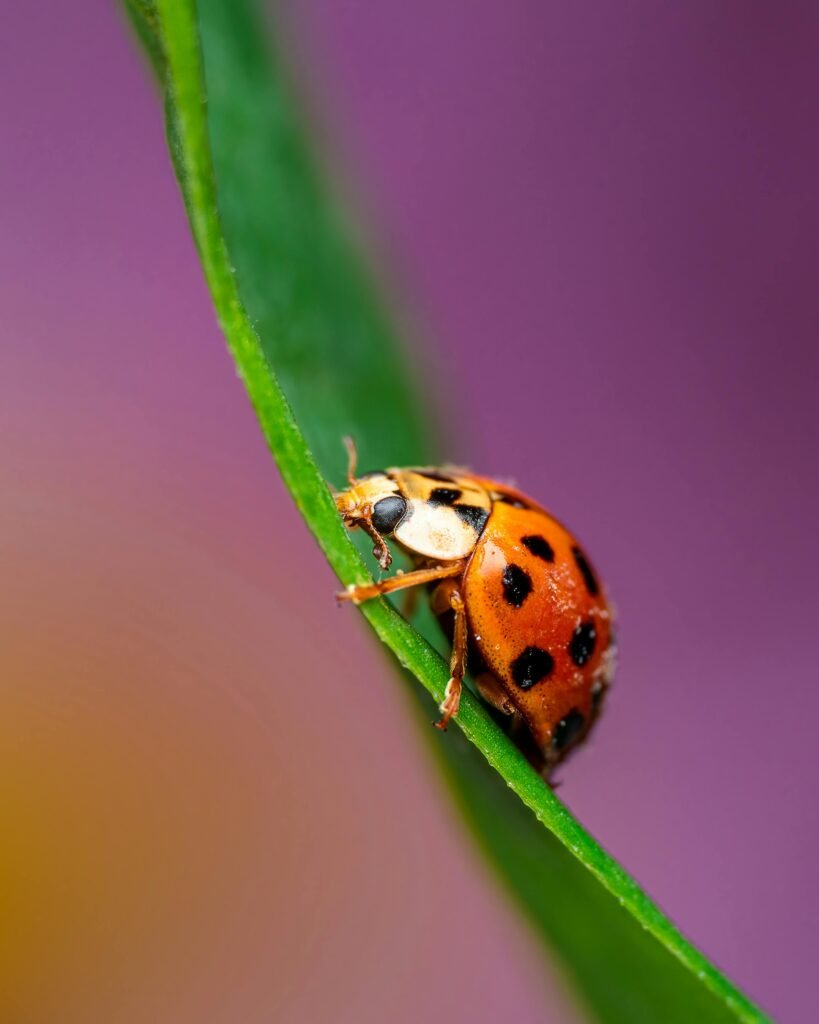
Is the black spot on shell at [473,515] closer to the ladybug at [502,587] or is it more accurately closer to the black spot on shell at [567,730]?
the ladybug at [502,587]

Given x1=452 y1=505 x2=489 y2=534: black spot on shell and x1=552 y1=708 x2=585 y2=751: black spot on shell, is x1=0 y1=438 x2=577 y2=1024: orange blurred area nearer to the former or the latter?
x1=552 y1=708 x2=585 y2=751: black spot on shell

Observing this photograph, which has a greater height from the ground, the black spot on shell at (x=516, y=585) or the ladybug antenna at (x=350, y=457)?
the ladybug antenna at (x=350, y=457)

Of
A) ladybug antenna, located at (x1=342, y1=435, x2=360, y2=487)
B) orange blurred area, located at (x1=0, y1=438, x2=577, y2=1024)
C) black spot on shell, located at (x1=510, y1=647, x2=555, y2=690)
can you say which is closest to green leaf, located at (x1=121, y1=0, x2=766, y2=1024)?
ladybug antenna, located at (x1=342, y1=435, x2=360, y2=487)

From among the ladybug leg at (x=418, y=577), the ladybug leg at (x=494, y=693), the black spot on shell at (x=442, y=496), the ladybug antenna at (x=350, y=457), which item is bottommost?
the ladybug leg at (x=494, y=693)

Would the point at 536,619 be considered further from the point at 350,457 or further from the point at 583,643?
the point at 350,457

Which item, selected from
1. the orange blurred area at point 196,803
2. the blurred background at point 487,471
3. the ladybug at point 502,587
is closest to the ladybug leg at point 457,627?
the ladybug at point 502,587

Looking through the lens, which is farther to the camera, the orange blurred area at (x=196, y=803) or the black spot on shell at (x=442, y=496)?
the orange blurred area at (x=196, y=803)

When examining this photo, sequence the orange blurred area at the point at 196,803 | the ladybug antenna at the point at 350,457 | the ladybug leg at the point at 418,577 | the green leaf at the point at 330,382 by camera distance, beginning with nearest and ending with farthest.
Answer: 1. the green leaf at the point at 330,382
2. the ladybug leg at the point at 418,577
3. the ladybug antenna at the point at 350,457
4. the orange blurred area at the point at 196,803

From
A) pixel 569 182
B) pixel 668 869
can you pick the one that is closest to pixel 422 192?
pixel 569 182
